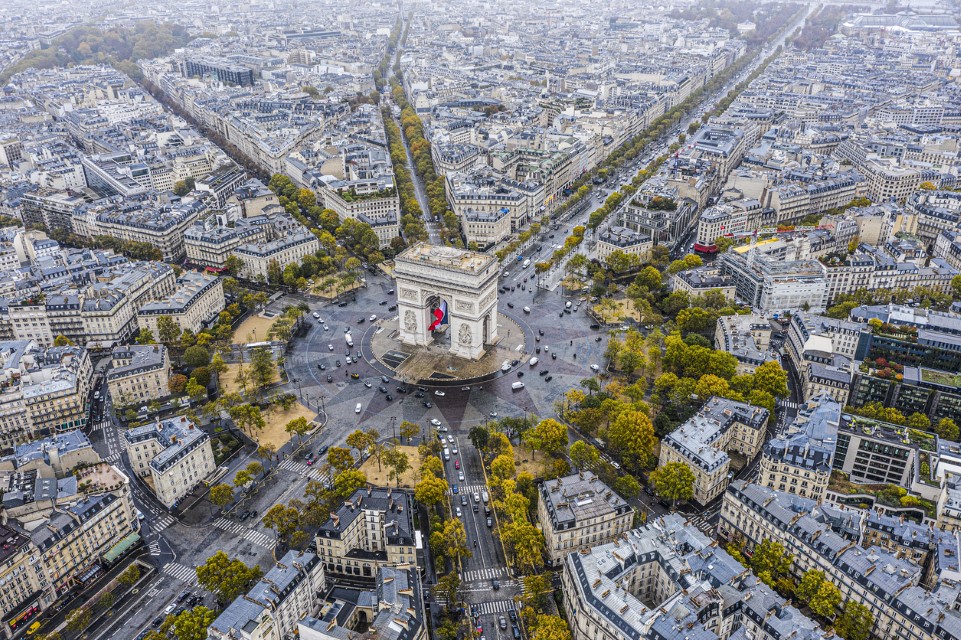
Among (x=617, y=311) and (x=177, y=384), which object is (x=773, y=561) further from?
(x=177, y=384)

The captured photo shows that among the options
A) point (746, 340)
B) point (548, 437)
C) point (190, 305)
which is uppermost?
point (190, 305)

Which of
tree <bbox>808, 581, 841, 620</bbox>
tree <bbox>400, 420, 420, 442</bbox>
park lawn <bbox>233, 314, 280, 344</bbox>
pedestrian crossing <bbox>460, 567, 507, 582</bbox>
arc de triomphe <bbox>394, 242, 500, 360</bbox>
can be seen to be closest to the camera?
tree <bbox>808, 581, 841, 620</bbox>

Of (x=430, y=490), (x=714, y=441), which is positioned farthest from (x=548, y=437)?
(x=714, y=441)

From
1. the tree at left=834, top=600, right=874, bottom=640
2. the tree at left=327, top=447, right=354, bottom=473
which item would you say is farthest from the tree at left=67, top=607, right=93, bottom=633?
the tree at left=834, top=600, right=874, bottom=640

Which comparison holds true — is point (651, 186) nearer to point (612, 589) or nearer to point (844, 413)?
point (844, 413)

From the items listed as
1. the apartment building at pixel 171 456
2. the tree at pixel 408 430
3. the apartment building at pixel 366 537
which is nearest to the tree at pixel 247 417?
the apartment building at pixel 171 456

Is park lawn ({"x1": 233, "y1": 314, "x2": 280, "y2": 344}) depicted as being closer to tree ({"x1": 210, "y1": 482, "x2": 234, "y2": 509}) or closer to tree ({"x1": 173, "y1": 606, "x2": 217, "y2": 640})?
tree ({"x1": 210, "y1": 482, "x2": 234, "y2": 509})

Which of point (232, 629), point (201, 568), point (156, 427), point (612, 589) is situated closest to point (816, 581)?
point (612, 589)
